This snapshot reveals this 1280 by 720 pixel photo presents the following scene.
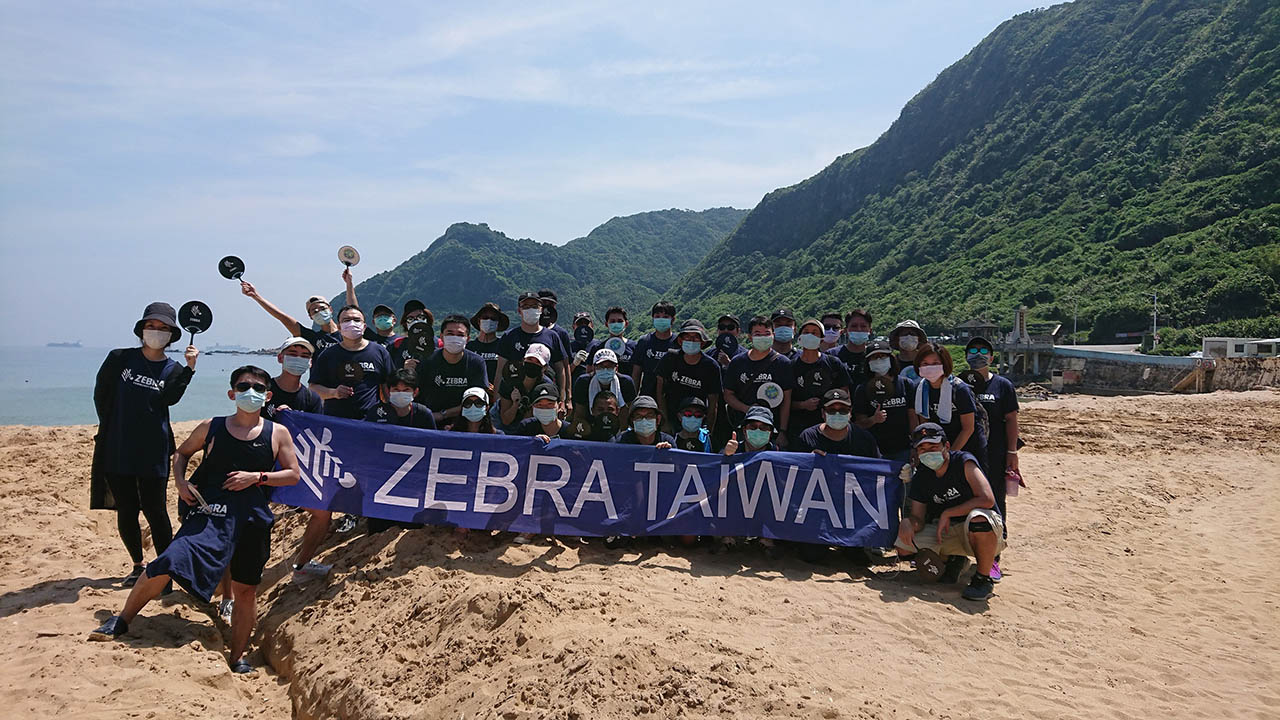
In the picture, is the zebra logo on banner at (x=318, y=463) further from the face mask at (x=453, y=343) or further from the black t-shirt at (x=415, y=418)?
the face mask at (x=453, y=343)

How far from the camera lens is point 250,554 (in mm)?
5141

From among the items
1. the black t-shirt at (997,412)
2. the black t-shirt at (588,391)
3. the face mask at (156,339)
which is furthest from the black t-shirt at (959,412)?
the face mask at (156,339)

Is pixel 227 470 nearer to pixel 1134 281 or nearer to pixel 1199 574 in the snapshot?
pixel 1199 574

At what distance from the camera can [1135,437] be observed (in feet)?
57.3

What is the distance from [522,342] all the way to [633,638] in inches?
158

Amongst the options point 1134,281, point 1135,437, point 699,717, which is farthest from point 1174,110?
point 699,717

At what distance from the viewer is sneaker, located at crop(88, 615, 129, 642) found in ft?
16.4

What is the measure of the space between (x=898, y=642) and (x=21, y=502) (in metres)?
10.3

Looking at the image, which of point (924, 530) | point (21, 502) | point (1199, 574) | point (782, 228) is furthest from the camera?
point (782, 228)

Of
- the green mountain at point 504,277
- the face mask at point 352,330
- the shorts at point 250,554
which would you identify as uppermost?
the green mountain at point 504,277

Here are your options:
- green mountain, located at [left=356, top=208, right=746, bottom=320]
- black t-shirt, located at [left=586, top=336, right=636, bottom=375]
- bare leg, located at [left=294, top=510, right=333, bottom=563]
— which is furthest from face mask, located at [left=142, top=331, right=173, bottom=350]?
green mountain, located at [left=356, top=208, right=746, bottom=320]

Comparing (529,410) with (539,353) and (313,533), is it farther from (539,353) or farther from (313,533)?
(313,533)

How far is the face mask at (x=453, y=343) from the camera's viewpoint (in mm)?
6930

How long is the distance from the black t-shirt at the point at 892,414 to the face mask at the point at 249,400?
5465 mm
